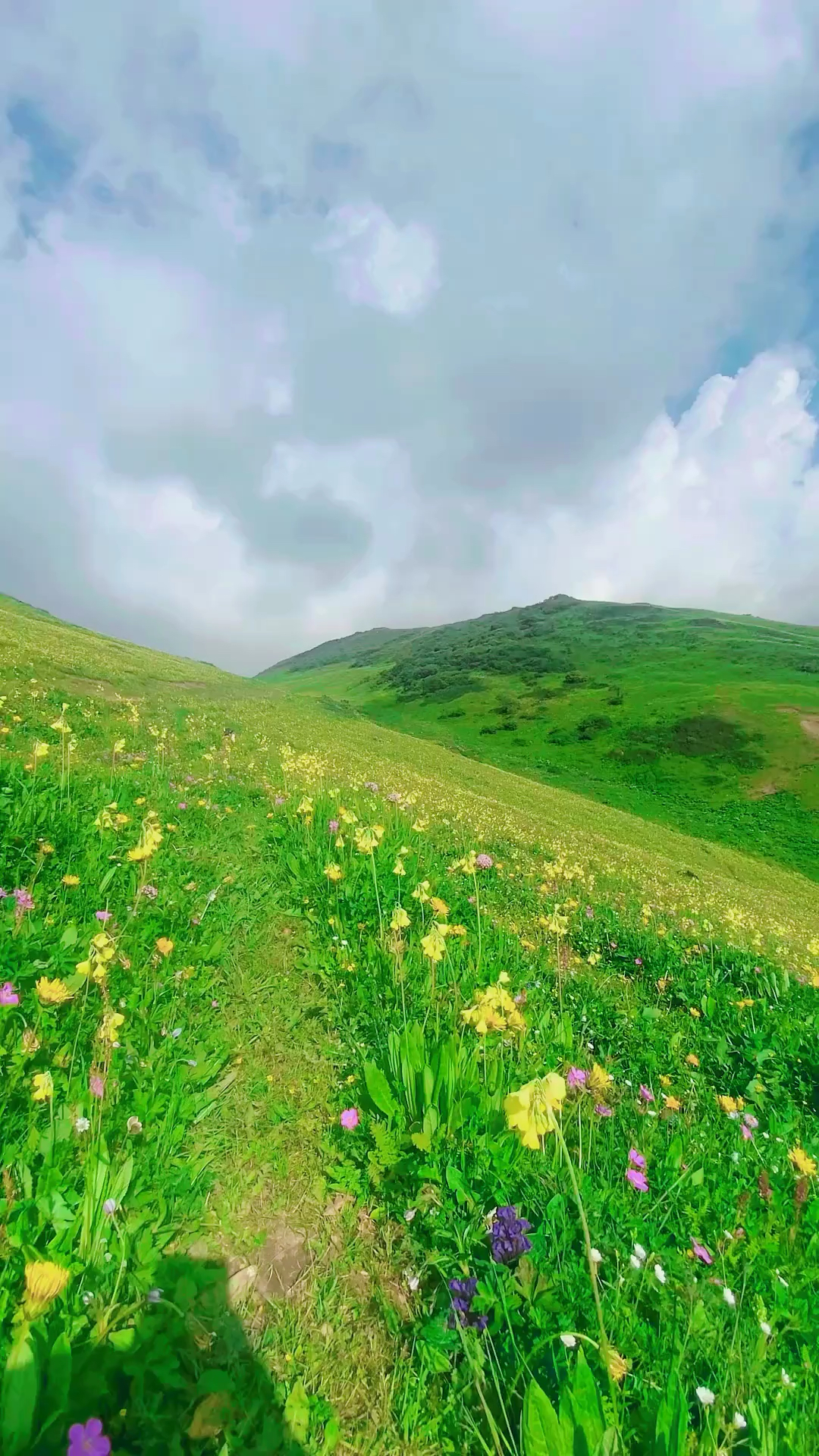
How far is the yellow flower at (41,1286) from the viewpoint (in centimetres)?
211

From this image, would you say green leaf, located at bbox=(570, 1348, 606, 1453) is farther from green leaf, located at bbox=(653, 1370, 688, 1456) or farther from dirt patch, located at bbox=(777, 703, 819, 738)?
dirt patch, located at bbox=(777, 703, 819, 738)

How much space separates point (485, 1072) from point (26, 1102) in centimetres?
277

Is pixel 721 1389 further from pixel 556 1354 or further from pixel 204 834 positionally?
pixel 204 834

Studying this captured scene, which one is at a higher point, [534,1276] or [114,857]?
[114,857]

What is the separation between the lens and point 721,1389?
2391 millimetres

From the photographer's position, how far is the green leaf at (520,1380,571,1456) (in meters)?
2.06

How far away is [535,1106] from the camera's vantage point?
2.48 metres

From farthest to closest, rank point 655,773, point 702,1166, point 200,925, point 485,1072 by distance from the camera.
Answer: point 655,773 → point 200,925 → point 485,1072 → point 702,1166

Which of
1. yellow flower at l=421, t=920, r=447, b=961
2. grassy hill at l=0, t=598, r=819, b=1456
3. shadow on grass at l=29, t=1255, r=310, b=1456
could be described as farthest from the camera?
yellow flower at l=421, t=920, r=447, b=961

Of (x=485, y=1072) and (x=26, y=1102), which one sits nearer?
(x=26, y=1102)

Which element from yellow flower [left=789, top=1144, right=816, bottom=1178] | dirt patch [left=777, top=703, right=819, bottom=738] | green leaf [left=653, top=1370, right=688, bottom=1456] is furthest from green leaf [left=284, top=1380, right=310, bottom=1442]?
dirt patch [left=777, top=703, right=819, bottom=738]

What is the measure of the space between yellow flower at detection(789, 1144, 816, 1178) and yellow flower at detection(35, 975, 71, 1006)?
187 inches

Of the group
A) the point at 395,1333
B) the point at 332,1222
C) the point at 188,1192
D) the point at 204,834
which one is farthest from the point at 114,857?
the point at 395,1333

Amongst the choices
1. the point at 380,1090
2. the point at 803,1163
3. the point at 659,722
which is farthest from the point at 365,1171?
the point at 659,722
